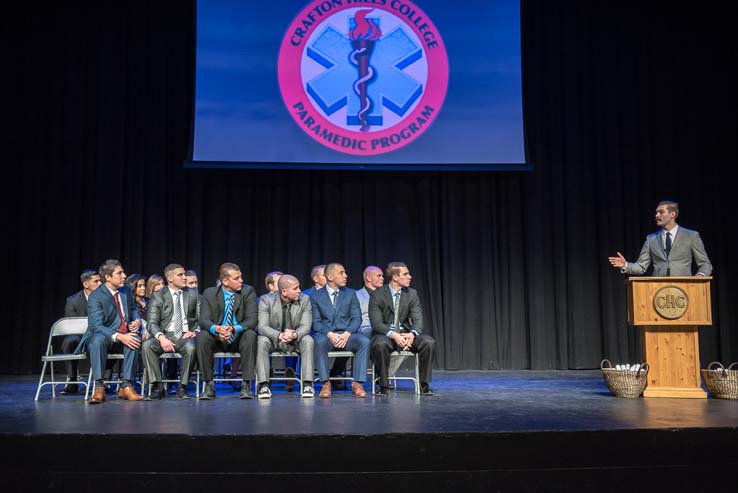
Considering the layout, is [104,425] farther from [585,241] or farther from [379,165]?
[585,241]

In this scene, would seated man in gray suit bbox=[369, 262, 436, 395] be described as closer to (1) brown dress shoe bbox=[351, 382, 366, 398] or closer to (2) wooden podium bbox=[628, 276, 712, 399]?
(1) brown dress shoe bbox=[351, 382, 366, 398]

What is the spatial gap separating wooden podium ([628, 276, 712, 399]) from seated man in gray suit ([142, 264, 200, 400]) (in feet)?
11.4

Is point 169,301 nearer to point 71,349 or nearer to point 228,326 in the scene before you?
point 228,326

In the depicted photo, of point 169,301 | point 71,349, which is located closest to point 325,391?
point 169,301

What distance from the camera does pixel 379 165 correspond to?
7.45m

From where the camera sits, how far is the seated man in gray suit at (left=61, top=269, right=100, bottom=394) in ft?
19.6

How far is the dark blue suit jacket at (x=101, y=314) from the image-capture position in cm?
526

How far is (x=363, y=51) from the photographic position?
295 inches

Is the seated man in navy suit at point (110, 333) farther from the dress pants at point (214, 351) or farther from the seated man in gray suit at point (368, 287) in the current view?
the seated man in gray suit at point (368, 287)

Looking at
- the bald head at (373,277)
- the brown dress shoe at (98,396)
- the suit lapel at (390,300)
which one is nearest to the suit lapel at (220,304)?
the brown dress shoe at (98,396)

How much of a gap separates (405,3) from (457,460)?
569 cm

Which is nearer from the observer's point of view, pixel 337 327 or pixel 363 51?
pixel 337 327

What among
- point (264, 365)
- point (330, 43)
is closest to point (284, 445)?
point (264, 365)

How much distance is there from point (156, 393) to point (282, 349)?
101 cm
